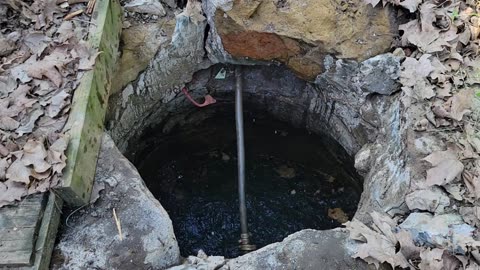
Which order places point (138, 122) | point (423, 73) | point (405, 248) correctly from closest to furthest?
point (405, 248)
point (423, 73)
point (138, 122)

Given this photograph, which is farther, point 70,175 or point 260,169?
point 260,169

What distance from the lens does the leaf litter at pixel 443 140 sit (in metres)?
2.59

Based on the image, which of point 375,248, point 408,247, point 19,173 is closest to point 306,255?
point 375,248

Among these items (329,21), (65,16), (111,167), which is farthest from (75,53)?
(329,21)

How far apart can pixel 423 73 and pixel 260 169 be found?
179cm

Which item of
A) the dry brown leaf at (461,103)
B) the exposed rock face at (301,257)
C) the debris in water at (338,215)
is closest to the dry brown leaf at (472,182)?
the dry brown leaf at (461,103)

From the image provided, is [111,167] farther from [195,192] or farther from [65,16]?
[195,192]

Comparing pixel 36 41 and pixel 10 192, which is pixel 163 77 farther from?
pixel 10 192

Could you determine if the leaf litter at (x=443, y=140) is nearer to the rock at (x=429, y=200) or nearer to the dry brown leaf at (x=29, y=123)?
the rock at (x=429, y=200)

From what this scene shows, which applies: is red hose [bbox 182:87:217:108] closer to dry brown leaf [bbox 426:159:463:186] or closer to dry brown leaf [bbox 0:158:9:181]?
dry brown leaf [bbox 0:158:9:181]

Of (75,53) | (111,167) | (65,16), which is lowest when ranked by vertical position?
(111,167)

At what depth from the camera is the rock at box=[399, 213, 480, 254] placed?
2.56m

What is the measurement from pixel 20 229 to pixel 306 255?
1460mm

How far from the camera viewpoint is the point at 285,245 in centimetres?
274
